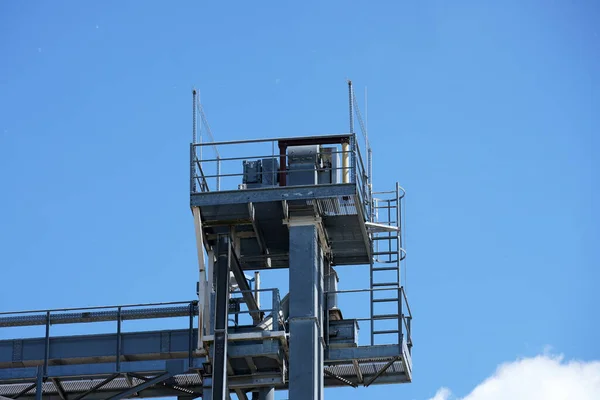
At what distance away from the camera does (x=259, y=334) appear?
42875mm

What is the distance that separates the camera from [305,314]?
140 ft

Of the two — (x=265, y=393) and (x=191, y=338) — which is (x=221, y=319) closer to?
(x=191, y=338)

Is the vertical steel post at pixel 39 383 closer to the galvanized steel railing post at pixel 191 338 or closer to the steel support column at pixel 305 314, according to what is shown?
the galvanized steel railing post at pixel 191 338

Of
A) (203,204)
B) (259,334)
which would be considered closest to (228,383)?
(259,334)

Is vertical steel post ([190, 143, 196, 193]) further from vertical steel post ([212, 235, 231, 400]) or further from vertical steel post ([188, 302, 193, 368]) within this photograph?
vertical steel post ([188, 302, 193, 368])

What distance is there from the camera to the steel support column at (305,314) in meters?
42.0

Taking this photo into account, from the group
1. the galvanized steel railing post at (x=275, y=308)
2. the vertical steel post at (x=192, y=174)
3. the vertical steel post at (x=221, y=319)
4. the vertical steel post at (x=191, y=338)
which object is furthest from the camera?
the vertical steel post at (x=191, y=338)

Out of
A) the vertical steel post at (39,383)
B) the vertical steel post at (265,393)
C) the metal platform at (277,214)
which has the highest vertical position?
the metal platform at (277,214)

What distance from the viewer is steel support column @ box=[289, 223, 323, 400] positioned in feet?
138

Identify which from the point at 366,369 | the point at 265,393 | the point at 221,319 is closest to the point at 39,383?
the point at 221,319

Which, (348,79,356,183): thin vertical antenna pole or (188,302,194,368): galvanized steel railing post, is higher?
(348,79,356,183): thin vertical antenna pole

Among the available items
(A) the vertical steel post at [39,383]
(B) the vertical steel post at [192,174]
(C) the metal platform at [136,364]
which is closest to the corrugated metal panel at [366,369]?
(C) the metal platform at [136,364]

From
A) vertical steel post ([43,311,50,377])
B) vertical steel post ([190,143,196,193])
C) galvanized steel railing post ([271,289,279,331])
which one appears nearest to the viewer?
galvanized steel railing post ([271,289,279,331])

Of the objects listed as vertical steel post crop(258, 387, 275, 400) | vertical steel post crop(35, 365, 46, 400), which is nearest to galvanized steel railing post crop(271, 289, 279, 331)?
vertical steel post crop(258, 387, 275, 400)
